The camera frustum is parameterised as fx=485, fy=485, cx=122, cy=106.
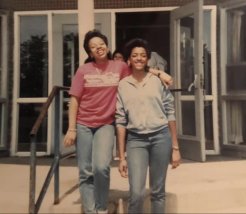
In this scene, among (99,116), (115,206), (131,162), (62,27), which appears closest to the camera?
(131,162)

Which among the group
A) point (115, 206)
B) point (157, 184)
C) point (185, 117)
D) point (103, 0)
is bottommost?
point (115, 206)

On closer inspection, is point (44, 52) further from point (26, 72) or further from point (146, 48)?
point (146, 48)

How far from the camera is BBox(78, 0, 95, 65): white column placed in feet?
15.3

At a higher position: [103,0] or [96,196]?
[103,0]

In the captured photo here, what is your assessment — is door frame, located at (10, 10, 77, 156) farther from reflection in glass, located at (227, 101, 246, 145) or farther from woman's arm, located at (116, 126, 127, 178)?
woman's arm, located at (116, 126, 127, 178)

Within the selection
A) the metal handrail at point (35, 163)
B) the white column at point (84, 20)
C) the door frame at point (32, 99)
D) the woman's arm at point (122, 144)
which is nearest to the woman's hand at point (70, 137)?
the metal handrail at point (35, 163)

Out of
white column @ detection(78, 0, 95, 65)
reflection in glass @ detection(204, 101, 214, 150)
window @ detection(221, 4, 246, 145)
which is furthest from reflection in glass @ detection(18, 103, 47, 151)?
white column @ detection(78, 0, 95, 65)

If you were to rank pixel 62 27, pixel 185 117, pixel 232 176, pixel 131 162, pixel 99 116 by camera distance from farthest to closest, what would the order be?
pixel 62 27 → pixel 185 117 → pixel 232 176 → pixel 99 116 → pixel 131 162

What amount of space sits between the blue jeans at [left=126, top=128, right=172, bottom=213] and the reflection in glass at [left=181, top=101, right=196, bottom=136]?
3258 mm

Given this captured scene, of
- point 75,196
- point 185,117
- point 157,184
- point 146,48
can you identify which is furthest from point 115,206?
point 185,117

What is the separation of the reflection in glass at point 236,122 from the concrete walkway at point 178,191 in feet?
4.60

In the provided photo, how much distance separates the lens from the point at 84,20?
4.70 meters

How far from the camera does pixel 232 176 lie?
536 cm

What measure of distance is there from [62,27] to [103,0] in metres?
0.76
